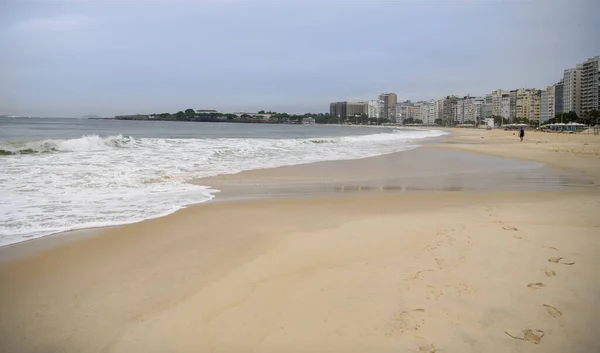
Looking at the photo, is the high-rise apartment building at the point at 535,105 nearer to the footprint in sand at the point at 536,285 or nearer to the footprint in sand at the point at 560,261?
the footprint in sand at the point at 560,261

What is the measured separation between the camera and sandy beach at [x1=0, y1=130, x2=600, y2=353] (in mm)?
2580

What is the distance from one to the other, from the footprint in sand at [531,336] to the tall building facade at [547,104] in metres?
147

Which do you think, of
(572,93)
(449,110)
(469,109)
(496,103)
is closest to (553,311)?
(572,93)

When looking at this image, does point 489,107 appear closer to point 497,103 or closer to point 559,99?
point 497,103

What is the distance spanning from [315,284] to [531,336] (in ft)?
5.10

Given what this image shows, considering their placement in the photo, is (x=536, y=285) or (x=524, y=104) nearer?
(x=536, y=285)

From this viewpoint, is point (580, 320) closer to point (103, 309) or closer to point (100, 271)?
point (103, 309)

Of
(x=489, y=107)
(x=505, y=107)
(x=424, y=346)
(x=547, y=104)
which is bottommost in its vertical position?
(x=424, y=346)

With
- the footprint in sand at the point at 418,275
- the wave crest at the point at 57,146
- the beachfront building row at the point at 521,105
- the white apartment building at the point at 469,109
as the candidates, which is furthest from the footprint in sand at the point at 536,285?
the white apartment building at the point at 469,109

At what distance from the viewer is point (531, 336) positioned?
8.28 ft

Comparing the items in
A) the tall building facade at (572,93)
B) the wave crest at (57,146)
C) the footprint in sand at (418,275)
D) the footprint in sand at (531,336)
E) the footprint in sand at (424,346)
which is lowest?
the footprint in sand at (424,346)

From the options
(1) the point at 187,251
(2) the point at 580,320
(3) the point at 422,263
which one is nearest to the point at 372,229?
(3) the point at 422,263

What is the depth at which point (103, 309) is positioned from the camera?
2.99 meters

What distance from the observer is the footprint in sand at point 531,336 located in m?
2.49
